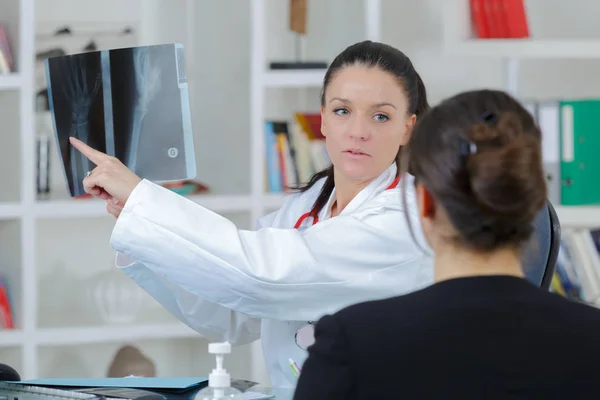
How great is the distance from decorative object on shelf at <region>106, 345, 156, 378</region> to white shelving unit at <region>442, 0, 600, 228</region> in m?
1.46

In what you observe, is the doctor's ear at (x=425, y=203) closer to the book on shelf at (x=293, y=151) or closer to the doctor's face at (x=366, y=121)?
the doctor's face at (x=366, y=121)

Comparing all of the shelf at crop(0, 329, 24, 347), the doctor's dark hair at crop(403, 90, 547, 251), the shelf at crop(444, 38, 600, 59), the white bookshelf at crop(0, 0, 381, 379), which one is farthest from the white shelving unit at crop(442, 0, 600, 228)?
the doctor's dark hair at crop(403, 90, 547, 251)

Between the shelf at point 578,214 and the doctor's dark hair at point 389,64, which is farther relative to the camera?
the shelf at point 578,214

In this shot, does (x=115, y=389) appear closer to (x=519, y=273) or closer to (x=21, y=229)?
(x=519, y=273)

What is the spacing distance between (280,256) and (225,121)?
6.06ft

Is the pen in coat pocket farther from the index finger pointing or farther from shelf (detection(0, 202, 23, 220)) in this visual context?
shelf (detection(0, 202, 23, 220))

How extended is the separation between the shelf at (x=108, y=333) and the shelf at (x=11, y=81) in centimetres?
79

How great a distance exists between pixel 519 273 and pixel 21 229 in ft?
7.86

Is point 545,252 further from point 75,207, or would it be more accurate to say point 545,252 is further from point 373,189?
point 75,207

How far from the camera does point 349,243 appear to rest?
1.64 meters

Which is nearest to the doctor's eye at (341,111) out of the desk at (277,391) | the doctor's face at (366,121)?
the doctor's face at (366,121)

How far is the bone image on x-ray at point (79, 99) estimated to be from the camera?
1.70 m

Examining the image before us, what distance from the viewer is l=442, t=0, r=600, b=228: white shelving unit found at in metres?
3.15

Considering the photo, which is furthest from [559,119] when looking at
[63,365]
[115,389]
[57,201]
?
[115,389]
